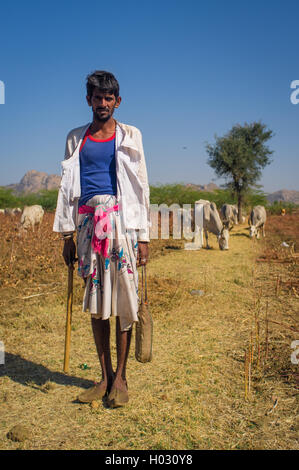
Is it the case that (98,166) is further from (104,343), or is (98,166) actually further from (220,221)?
(220,221)

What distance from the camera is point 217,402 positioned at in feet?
8.50

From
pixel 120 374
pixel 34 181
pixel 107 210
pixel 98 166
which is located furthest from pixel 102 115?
pixel 34 181

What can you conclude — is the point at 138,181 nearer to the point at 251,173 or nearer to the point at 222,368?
the point at 222,368

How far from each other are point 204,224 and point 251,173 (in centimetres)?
1266

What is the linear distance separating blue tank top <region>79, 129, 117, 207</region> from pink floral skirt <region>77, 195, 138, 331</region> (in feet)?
0.20

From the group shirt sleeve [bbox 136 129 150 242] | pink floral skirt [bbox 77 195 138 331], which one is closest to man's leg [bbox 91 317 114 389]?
pink floral skirt [bbox 77 195 138 331]

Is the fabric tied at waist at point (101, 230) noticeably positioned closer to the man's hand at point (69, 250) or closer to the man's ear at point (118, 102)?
the man's hand at point (69, 250)

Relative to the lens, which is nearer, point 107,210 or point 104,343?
point 107,210

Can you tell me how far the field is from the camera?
2.22m

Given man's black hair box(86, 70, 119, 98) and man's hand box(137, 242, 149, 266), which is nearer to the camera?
man's black hair box(86, 70, 119, 98)

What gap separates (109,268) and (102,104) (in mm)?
1032

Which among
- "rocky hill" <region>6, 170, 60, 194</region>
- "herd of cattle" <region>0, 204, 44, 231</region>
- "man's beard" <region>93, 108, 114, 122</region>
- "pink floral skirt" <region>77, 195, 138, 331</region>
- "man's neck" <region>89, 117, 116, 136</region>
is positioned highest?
"rocky hill" <region>6, 170, 60, 194</region>

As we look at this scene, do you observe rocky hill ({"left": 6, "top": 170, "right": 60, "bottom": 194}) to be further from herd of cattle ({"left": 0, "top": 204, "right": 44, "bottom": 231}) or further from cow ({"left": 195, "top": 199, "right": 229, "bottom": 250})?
cow ({"left": 195, "top": 199, "right": 229, "bottom": 250})

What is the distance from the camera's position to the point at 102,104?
2.39 m
